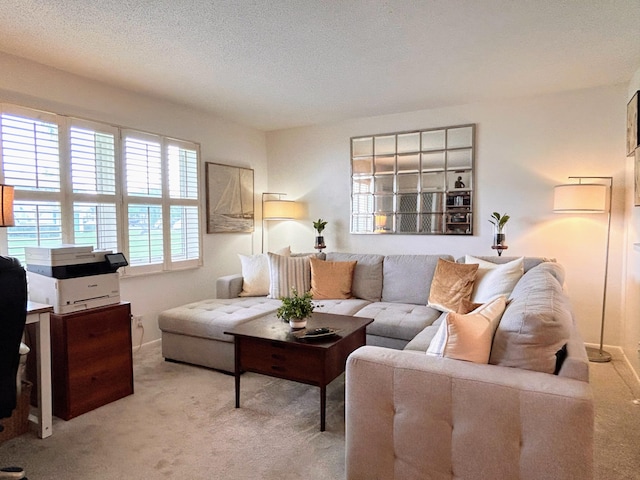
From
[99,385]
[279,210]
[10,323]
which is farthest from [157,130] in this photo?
[10,323]

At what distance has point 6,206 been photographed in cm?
230

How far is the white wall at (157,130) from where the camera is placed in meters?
2.95

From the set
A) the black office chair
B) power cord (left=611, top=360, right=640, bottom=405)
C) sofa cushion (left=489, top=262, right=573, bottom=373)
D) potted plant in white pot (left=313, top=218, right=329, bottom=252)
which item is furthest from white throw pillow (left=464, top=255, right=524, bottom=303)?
the black office chair

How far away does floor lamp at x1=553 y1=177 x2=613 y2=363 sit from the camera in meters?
3.36

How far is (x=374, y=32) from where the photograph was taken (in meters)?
2.50

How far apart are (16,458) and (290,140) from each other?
414 cm

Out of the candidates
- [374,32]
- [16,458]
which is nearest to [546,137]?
[374,32]

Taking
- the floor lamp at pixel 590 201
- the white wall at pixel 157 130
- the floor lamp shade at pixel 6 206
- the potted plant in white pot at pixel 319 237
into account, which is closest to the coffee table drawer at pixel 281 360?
the floor lamp shade at pixel 6 206

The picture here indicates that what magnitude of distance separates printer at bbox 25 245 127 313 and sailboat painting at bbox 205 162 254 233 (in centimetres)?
178

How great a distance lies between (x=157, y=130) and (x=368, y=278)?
254cm

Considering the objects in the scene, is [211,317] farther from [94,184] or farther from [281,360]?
[94,184]

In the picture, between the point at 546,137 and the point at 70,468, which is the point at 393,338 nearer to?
the point at 70,468

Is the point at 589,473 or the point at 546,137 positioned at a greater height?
the point at 546,137

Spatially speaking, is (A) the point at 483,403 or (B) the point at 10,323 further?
(B) the point at 10,323
